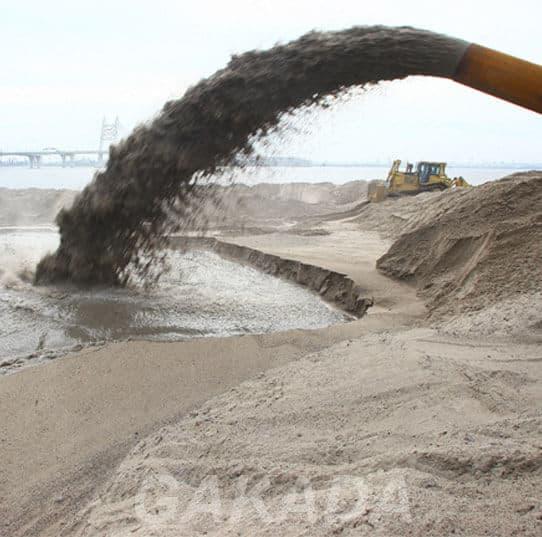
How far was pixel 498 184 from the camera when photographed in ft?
18.6

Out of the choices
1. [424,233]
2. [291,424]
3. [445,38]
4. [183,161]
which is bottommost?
[291,424]

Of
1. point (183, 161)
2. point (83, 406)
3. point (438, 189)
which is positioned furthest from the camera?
point (438, 189)

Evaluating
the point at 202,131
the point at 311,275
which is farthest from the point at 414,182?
the point at 202,131

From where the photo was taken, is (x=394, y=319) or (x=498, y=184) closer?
(x=394, y=319)

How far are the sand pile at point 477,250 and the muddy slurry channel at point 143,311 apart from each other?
3.41ft

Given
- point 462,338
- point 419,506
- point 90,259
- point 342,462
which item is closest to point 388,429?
point 342,462

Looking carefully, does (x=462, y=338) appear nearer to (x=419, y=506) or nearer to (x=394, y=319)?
(x=394, y=319)

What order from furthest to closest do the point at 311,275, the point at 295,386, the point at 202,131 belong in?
the point at 311,275 < the point at 202,131 < the point at 295,386

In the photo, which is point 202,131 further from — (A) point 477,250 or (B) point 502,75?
(A) point 477,250

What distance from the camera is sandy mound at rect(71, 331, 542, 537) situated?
1594mm

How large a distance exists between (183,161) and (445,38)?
2.18m

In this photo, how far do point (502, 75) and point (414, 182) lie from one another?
16.2m

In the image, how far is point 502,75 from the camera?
2.87m

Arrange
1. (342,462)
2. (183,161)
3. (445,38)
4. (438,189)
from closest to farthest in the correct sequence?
(342,462), (445,38), (183,161), (438,189)
